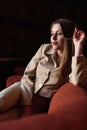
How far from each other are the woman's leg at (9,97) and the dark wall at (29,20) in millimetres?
1396

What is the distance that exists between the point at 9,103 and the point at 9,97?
1.4 inches

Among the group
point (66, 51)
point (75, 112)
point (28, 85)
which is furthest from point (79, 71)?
point (75, 112)

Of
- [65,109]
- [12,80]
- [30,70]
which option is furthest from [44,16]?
[65,109]

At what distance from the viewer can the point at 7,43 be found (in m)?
2.99

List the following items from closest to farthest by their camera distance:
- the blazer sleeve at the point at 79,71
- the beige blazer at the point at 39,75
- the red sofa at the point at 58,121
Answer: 1. the red sofa at the point at 58,121
2. the blazer sleeve at the point at 79,71
3. the beige blazer at the point at 39,75

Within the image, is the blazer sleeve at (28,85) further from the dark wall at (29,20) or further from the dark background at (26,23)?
the dark wall at (29,20)

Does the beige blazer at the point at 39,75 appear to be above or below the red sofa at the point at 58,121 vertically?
below

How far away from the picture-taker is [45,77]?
166cm

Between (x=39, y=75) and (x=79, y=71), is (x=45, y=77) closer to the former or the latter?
(x=39, y=75)

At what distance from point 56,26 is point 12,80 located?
0.59 meters

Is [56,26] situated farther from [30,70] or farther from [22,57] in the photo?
[22,57]

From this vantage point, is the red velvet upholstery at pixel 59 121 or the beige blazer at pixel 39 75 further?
the beige blazer at pixel 39 75

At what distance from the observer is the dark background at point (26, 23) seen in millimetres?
2910

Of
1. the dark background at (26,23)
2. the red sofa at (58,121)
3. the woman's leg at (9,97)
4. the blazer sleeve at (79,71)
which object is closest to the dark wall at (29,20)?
the dark background at (26,23)
